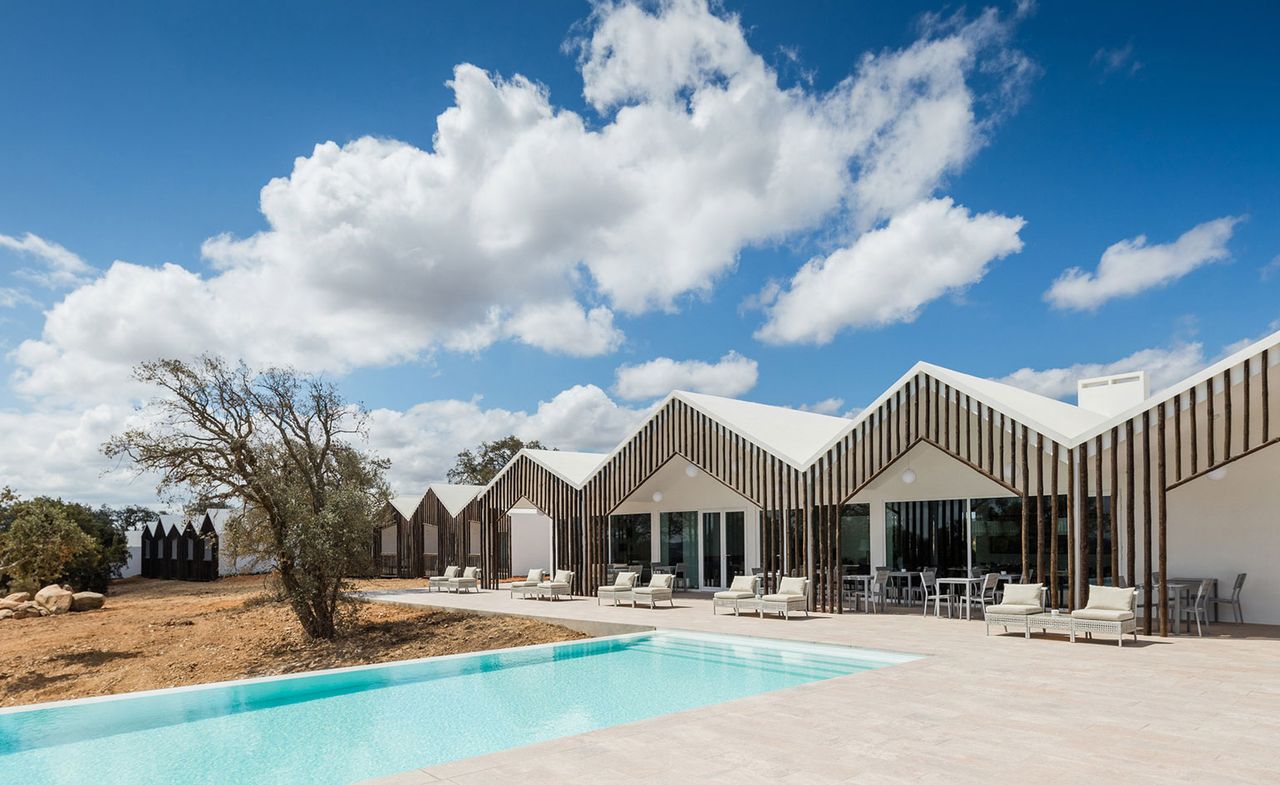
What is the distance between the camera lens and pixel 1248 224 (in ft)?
57.4

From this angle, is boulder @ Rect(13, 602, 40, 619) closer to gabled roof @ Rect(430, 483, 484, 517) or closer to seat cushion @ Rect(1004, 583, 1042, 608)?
gabled roof @ Rect(430, 483, 484, 517)

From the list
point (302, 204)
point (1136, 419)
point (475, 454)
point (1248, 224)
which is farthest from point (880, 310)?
point (475, 454)

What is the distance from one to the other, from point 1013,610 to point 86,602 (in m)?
23.4

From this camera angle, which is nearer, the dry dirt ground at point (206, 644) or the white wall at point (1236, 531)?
the dry dirt ground at point (206, 644)

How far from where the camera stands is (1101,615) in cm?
1162

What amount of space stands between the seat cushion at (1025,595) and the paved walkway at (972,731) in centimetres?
185

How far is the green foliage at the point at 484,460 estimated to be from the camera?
2291 inches

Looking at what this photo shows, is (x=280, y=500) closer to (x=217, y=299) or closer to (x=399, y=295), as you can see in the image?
(x=217, y=299)

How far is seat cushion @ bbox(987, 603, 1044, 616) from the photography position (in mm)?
12336

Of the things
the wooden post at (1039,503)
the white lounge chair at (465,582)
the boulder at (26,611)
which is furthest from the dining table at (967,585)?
the boulder at (26,611)

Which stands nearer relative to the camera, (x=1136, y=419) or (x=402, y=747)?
(x=402, y=747)

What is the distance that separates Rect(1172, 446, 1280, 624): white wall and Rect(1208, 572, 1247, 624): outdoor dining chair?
0.13 metres

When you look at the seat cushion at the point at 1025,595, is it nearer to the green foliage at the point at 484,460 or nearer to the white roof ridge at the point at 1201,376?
the white roof ridge at the point at 1201,376

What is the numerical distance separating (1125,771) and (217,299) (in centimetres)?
1658
